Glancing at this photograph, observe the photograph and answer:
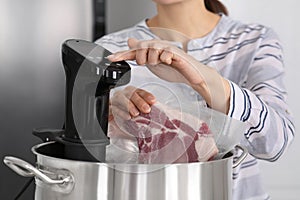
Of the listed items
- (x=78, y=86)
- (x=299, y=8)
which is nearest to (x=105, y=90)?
(x=78, y=86)

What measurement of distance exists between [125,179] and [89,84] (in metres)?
0.09

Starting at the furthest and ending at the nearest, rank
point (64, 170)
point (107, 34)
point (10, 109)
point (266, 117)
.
→ point (107, 34) → point (10, 109) → point (266, 117) → point (64, 170)

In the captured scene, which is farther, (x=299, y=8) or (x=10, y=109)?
(x=299, y=8)

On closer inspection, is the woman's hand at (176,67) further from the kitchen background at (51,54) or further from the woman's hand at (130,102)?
the kitchen background at (51,54)

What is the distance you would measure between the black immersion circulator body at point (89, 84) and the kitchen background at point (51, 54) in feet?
1.30

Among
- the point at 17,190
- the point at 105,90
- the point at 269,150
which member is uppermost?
the point at 105,90

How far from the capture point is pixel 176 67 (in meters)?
0.54

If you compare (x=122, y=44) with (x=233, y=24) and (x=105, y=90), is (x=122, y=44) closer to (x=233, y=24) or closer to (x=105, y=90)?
(x=233, y=24)

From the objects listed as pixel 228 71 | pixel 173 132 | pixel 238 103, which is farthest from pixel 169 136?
pixel 228 71

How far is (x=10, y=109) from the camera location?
948mm

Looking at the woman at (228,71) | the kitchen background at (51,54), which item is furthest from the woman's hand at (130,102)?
the kitchen background at (51,54)

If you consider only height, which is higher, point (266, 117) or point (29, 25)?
point (29, 25)

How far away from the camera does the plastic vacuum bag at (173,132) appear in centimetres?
53

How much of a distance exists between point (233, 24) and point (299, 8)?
0.20 metres
